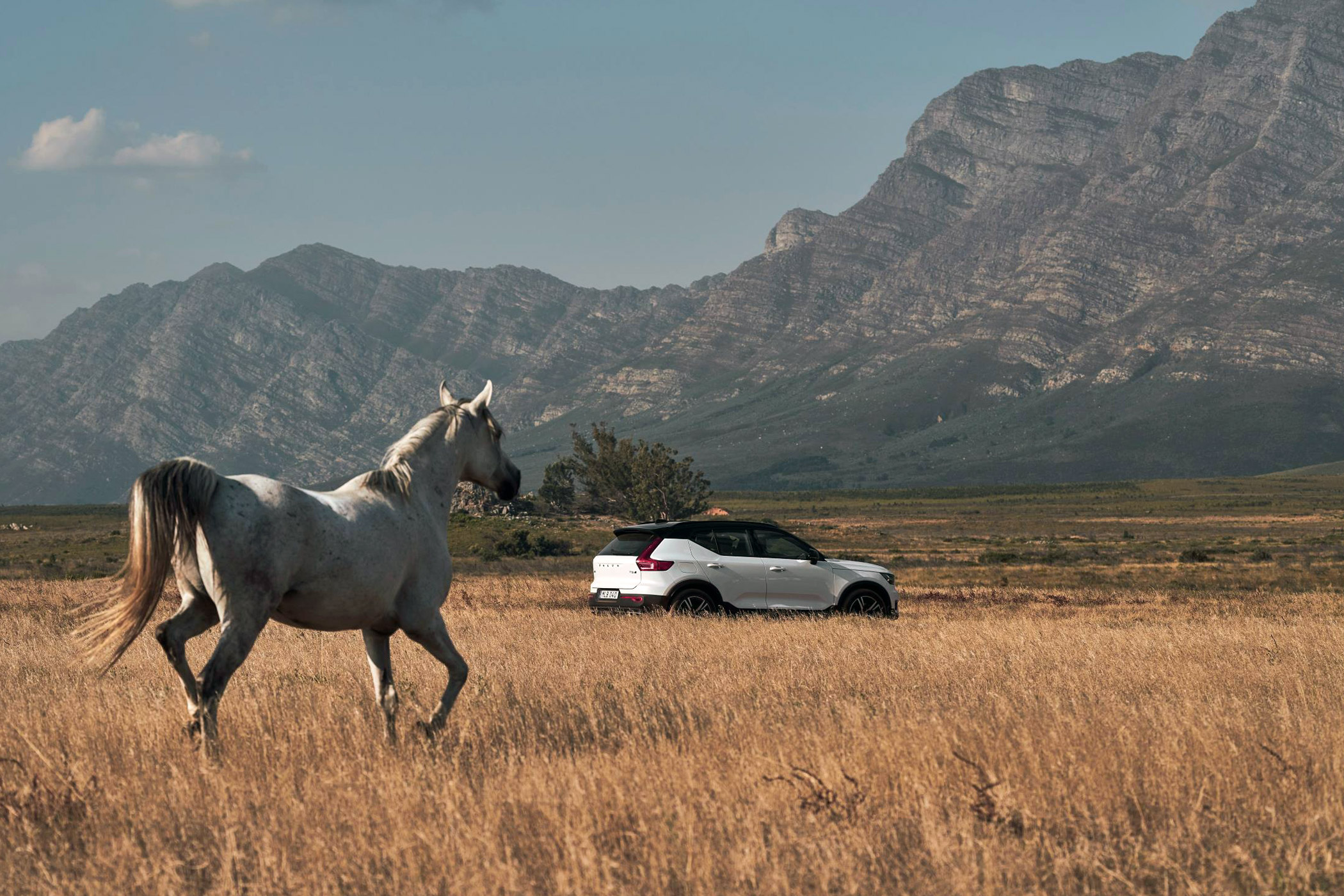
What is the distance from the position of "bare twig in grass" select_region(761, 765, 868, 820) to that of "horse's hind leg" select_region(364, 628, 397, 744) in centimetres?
306

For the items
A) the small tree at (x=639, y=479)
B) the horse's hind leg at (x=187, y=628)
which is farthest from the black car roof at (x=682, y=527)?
the small tree at (x=639, y=479)

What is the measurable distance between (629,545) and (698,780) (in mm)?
13075

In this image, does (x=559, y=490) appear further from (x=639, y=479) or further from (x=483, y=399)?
(x=483, y=399)

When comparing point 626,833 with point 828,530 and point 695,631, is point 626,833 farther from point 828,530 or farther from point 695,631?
point 828,530

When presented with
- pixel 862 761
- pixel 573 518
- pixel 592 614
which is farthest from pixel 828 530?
pixel 862 761

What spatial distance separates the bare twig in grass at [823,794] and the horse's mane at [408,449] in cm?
359

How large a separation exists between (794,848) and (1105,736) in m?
3.45

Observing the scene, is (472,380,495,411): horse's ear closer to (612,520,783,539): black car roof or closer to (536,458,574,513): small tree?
(612,520,783,539): black car roof

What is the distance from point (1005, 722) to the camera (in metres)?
8.77

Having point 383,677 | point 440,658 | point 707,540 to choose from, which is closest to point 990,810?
point 440,658

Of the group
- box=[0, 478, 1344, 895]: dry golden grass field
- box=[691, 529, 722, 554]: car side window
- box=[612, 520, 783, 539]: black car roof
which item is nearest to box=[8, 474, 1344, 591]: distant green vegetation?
box=[612, 520, 783, 539]: black car roof

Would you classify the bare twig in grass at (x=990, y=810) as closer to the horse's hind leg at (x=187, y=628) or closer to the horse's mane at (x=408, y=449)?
the horse's mane at (x=408, y=449)

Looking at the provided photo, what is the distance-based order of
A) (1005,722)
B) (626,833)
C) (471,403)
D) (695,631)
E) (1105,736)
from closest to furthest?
(626,833) → (1105,736) → (1005,722) → (471,403) → (695,631)

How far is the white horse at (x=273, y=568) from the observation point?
7391 mm
